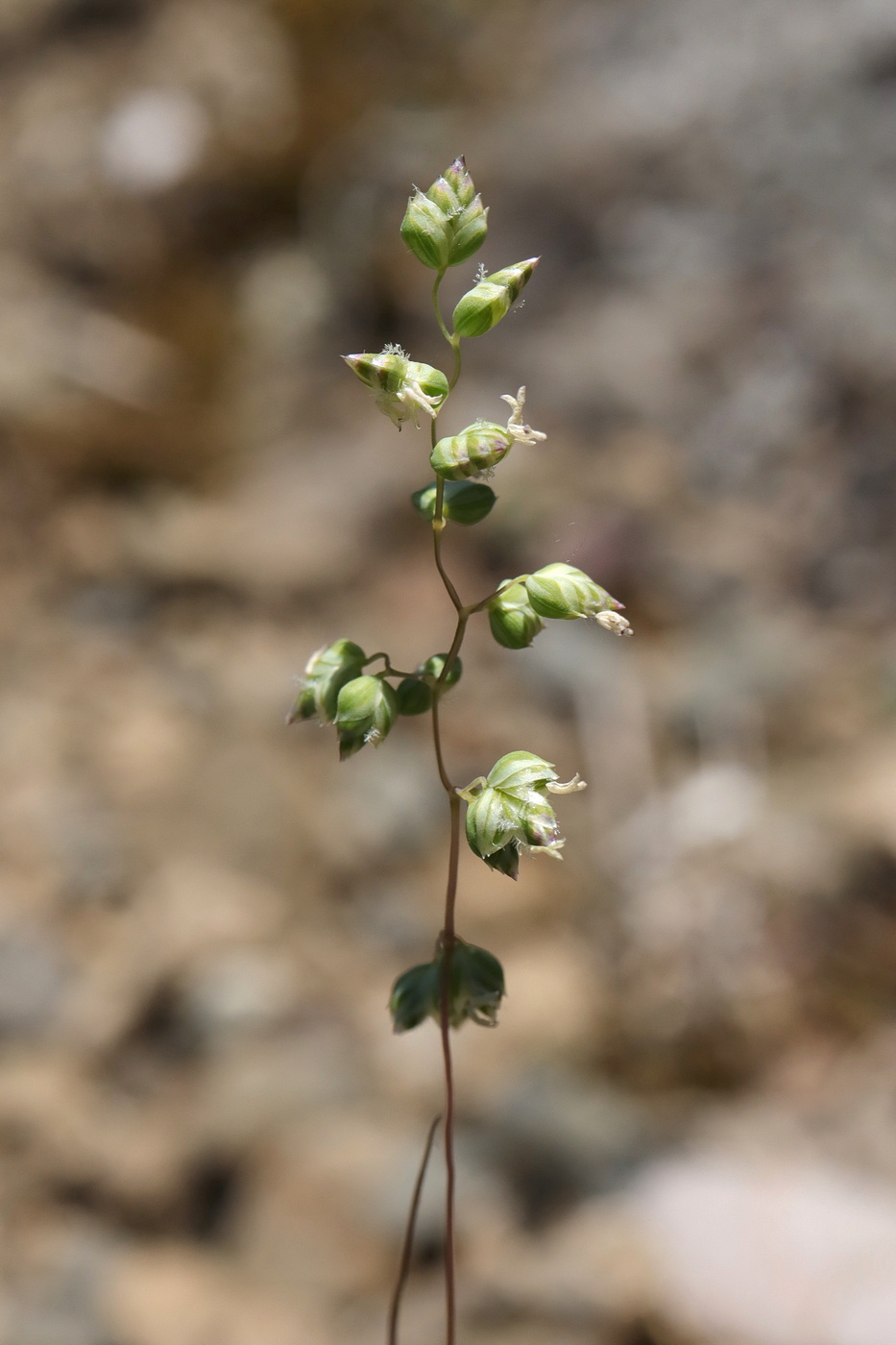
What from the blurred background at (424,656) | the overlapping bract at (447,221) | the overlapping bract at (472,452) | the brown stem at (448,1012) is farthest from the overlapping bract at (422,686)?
the blurred background at (424,656)

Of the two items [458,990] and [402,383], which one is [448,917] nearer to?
[458,990]

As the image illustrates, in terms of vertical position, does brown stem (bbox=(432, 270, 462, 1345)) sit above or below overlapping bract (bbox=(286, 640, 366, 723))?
below

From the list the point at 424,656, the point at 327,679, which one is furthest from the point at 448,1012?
the point at 424,656

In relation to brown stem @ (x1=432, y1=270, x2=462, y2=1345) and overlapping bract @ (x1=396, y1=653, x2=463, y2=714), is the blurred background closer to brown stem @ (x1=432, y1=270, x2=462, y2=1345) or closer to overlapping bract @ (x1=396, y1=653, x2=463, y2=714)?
brown stem @ (x1=432, y1=270, x2=462, y2=1345)

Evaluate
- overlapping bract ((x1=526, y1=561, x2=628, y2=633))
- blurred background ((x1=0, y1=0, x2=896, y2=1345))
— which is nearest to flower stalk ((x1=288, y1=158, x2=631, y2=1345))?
overlapping bract ((x1=526, y1=561, x2=628, y2=633))

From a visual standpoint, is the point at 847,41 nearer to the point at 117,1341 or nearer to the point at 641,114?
the point at 641,114

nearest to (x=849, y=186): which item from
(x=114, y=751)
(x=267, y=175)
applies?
(x=267, y=175)
